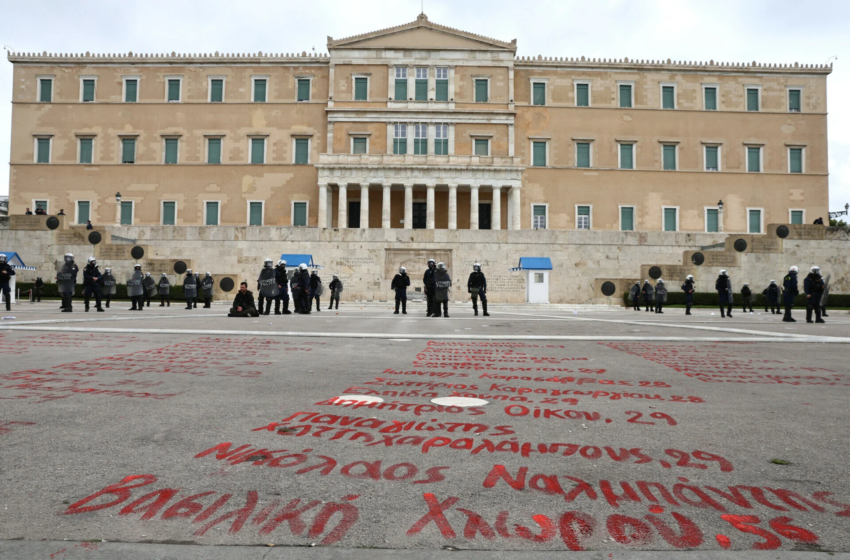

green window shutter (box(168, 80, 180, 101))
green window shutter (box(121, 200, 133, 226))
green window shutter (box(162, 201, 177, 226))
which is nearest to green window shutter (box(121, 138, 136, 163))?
green window shutter (box(121, 200, 133, 226))

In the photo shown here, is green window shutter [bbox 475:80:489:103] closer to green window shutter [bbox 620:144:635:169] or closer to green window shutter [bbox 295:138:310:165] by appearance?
green window shutter [bbox 620:144:635:169]

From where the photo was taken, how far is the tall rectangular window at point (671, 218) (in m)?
50.8

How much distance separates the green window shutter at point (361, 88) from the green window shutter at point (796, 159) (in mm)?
35411

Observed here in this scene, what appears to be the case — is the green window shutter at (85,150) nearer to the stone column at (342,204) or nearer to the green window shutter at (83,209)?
the green window shutter at (83,209)

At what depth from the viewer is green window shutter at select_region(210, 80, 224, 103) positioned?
2025 inches

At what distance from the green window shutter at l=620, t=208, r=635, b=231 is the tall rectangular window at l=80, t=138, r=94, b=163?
4400cm

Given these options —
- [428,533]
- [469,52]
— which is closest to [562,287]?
[469,52]

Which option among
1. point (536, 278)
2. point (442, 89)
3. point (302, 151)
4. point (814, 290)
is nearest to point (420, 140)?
point (442, 89)

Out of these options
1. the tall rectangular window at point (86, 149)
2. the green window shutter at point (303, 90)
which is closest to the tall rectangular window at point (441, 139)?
the green window shutter at point (303, 90)

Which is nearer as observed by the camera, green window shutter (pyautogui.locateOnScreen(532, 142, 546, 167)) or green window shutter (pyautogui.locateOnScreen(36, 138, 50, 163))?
green window shutter (pyautogui.locateOnScreen(532, 142, 546, 167))

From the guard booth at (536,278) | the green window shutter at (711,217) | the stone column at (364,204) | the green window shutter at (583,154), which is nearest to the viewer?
the guard booth at (536,278)

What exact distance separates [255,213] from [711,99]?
39.1 meters

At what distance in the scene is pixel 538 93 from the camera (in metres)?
51.4

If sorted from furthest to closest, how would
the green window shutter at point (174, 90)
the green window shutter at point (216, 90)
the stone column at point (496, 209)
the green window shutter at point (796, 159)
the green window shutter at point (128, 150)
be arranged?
the green window shutter at point (174, 90) < the green window shutter at point (216, 90) < the green window shutter at point (796, 159) < the green window shutter at point (128, 150) < the stone column at point (496, 209)
